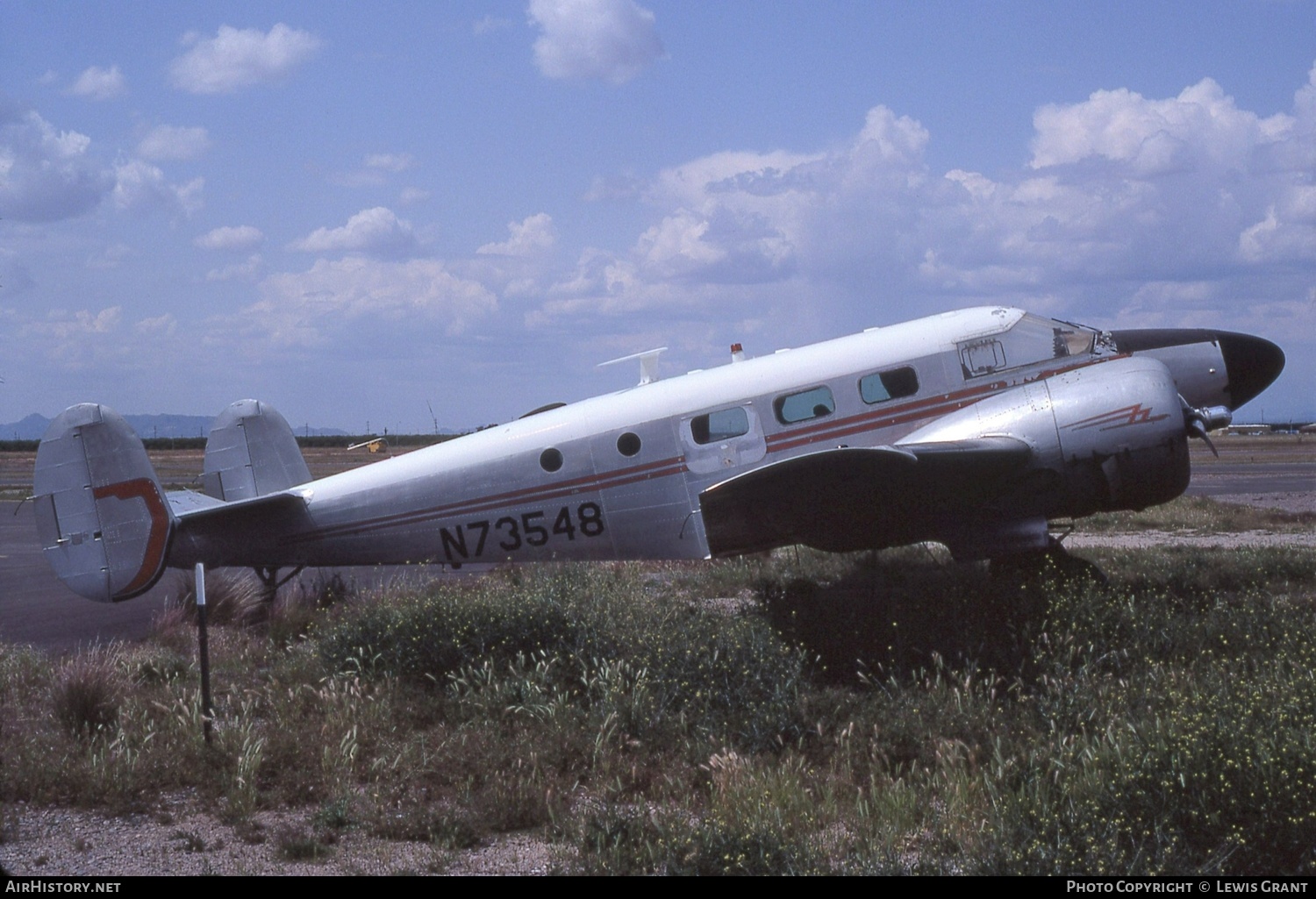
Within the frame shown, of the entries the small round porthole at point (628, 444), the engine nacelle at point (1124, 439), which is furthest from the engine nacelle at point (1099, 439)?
the small round porthole at point (628, 444)

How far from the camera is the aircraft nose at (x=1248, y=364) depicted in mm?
10648

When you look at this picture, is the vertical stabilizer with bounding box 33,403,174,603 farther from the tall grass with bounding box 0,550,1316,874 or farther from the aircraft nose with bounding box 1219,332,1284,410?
the aircraft nose with bounding box 1219,332,1284,410

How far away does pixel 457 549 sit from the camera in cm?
1090

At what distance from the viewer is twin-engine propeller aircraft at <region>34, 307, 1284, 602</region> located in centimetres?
925

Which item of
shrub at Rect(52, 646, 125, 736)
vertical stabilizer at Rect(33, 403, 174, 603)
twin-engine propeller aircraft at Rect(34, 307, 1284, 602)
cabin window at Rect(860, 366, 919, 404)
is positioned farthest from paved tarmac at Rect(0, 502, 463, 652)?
cabin window at Rect(860, 366, 919, 404)

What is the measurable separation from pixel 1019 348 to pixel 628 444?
171 inches

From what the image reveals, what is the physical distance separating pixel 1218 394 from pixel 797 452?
4881 mm

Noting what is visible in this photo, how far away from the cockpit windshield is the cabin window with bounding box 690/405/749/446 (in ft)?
7.97

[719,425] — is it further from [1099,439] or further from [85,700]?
[85,700]

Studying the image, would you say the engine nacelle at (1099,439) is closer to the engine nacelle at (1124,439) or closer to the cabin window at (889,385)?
the engine nacelle at (1124,439)

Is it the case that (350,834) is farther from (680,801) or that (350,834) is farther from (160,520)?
(160,520)

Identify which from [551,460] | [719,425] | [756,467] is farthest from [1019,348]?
[551,460]

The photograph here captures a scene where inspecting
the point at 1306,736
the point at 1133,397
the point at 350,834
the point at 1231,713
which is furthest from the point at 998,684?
the point at 350,834

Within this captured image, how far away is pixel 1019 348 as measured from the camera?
33.2 ft
